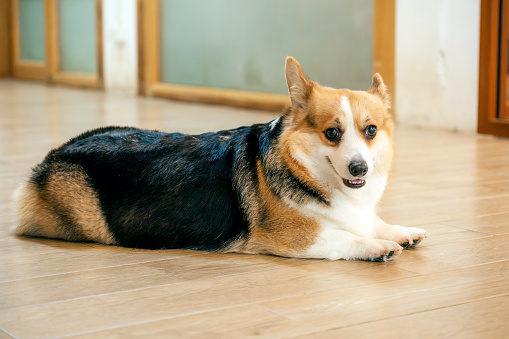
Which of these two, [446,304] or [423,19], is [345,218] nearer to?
[446,304]

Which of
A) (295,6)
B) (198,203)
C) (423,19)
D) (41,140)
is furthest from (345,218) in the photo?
(295,6)

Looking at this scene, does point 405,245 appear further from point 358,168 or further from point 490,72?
point 490,72

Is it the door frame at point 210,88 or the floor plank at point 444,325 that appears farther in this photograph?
the door frame at point 210,88

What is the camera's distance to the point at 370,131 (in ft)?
6.65

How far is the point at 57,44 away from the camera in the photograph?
28.8 ft

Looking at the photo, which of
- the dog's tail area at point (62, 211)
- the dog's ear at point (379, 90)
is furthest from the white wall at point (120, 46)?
the dog's ear at point (379, 90)

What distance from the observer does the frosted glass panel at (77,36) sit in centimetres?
834

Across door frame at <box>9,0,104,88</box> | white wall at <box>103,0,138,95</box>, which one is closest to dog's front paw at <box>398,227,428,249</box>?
white wall at <box>103,0,138,95</box>

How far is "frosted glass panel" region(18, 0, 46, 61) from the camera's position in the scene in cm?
916

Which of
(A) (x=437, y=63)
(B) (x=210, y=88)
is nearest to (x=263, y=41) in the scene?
(B) (x=210, y=88)

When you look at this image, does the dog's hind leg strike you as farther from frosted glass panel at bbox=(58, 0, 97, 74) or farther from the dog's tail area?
frosted glass panel at bbox=(58, 0, 97, 74)

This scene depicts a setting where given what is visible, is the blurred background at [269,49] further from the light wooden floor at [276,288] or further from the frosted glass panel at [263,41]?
the light wooden floor at [276,288]

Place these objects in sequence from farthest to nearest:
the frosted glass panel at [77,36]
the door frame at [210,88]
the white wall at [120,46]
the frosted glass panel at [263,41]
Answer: the frosted glass panel at [77,36]
the white wall at [120,46]
the frosted glass panel at [263,41]
the door frame at [210,88]

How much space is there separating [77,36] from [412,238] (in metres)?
7.03
